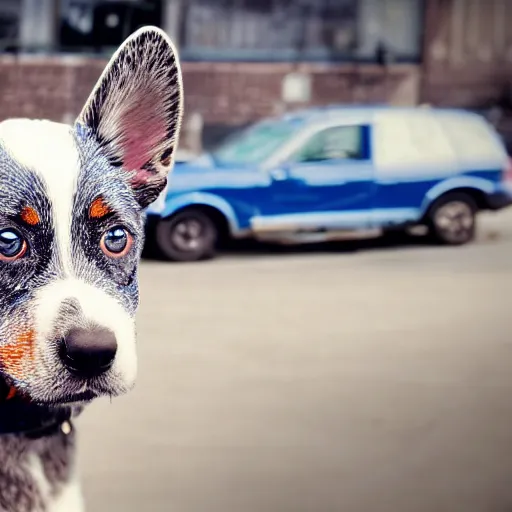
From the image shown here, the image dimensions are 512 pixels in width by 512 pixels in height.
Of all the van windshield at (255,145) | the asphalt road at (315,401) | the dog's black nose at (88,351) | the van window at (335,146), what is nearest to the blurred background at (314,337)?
the asphalt road at (315,401)

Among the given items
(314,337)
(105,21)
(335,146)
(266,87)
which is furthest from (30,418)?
(266,87)

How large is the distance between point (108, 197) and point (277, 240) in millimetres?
4577

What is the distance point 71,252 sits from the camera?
96 cm

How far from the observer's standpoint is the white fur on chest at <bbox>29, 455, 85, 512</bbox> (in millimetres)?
1059

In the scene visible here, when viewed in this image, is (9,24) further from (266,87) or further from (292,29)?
(292,29)

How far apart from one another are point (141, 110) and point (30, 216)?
0.20 m

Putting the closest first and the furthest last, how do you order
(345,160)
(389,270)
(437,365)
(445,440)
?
(445,440) < (437,365) < (389,270) < (345,160)

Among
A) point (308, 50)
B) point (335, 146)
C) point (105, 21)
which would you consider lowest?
point (335, 146)

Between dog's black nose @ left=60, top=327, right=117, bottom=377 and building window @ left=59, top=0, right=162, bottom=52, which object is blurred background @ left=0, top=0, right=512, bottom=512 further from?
dog's black nose @ left=60, top=327, right=117, bottom=377

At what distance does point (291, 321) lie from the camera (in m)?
3.84

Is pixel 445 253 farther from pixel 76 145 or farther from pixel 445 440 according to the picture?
pixel 76 145

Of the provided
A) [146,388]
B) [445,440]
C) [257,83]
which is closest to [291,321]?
[146,388]

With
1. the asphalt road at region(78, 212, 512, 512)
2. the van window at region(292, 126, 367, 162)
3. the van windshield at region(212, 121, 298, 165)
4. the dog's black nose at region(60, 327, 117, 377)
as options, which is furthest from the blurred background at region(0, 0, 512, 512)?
the dog's black nose at region(60, 327, 117, 377)

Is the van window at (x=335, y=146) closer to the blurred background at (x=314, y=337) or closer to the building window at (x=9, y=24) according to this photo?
the blurred background at (x=314, y=337)
